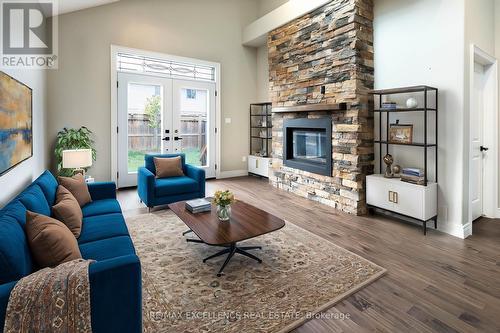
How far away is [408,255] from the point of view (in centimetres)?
290

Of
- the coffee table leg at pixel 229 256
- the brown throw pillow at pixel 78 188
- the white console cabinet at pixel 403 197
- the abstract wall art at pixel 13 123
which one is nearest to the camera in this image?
the abstract wall art at pixel 13 123

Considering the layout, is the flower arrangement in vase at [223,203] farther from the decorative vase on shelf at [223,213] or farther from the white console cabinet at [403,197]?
the white console cabinet at [403,197]

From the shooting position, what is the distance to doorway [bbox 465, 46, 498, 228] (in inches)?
154

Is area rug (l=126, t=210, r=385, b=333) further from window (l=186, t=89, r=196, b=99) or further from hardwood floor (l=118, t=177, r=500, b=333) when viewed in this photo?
window (l=186, t=89, r=196, b=99)

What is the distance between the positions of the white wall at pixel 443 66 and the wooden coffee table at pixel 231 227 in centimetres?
222

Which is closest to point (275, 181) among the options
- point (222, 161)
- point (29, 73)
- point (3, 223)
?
point (222, 161)

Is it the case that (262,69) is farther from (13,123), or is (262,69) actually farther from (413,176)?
(13,123)

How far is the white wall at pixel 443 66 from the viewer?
3.34 metres

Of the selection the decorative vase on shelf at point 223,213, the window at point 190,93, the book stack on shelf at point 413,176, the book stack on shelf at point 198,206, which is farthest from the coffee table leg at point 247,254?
the window at point 190,93

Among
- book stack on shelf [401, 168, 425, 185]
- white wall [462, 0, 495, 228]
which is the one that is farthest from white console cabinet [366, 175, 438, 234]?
white wall [462, 0, 495, 228]

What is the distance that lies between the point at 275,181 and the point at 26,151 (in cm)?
416

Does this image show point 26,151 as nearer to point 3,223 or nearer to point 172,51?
point 3,223

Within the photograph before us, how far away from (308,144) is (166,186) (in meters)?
2.57

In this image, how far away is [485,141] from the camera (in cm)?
403
